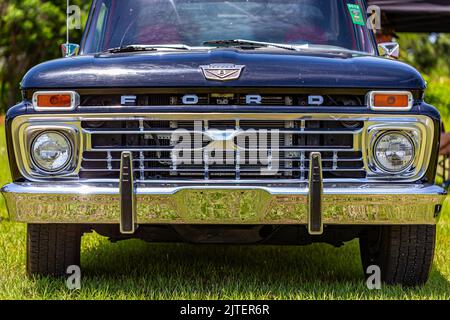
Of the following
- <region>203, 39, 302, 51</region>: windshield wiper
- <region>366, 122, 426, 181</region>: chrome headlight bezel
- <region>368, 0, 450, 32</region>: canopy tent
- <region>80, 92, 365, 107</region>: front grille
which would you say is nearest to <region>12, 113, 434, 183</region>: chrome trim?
<region>366, 122, 426, 181</region>: chrome headlight bezel

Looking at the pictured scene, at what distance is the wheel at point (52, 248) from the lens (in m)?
4.62

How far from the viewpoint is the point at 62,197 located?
13.6 ft

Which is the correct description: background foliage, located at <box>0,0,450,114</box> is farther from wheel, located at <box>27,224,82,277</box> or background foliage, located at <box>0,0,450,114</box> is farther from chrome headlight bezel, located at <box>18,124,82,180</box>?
chrome headlight bezel, located at <box>18,124,82,180</box>

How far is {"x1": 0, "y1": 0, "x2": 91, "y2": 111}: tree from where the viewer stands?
1988 cm

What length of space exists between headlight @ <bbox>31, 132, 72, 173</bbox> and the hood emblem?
29.2 inches

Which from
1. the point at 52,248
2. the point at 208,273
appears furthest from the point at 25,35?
the point at 52,248

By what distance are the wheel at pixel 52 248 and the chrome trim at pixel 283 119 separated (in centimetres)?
48


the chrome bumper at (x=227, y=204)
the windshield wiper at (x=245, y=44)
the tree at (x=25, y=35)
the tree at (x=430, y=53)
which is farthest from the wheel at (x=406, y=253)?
the tree at (x=430, y=53)

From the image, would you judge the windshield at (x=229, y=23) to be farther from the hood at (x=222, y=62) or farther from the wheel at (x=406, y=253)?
the wheel at (x=406, y=253)

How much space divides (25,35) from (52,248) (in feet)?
55.1

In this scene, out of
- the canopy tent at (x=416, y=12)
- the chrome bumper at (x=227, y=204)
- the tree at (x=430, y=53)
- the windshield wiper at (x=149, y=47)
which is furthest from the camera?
the tree at (x=430, y=53)

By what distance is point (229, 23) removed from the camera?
17.1 ft
